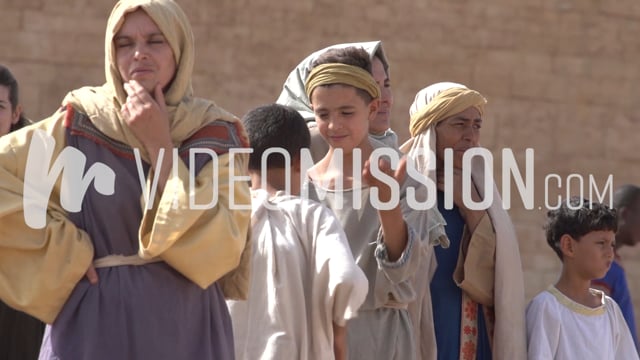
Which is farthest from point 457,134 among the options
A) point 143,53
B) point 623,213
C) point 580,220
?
point 623,213

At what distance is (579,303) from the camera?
542 cm

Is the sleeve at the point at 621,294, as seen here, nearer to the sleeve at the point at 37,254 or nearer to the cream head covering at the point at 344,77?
the cream head covering at the point at 344,77

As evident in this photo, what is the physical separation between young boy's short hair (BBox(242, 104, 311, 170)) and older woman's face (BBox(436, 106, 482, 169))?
1.01m

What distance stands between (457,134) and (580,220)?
68 cm

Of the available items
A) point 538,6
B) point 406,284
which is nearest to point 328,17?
point 538,6

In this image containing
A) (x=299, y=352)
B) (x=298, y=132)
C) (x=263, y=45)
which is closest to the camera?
(x=299, y=352)

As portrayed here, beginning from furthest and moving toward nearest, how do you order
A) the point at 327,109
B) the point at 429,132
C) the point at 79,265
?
1. the point at 429,132
2. the point at 327,109
3. the point at 79,265

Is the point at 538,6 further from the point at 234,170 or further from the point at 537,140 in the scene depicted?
the point at 234,170

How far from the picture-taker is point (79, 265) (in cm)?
354

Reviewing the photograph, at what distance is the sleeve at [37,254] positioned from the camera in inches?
139

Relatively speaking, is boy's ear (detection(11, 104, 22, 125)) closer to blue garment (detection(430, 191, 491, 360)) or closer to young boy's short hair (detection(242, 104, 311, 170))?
young boy's short hair (detection(242, 104, 311, 170))

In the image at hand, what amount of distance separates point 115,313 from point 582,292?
8.23 ft

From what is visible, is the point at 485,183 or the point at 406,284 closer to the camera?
the point at 406,284

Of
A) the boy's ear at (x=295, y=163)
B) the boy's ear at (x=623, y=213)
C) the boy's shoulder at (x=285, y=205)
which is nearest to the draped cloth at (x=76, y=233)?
the boy's shoulder at (x=285, y=205)
